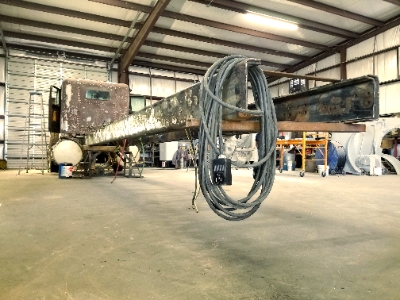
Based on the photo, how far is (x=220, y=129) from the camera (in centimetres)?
165

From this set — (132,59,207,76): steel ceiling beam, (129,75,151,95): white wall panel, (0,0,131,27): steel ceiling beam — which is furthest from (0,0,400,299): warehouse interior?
(132,59,207,76): steel ceiling beam

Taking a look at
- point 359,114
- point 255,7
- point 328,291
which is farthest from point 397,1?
point 328,291

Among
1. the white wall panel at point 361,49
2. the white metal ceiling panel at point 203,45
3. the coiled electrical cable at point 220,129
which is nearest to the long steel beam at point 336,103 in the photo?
the coiled electrical cable at point 220,129

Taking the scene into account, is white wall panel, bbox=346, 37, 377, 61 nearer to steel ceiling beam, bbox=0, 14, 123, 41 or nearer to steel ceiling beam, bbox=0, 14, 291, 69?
steel ceiling beam, bbox=0, 14, 291, 69

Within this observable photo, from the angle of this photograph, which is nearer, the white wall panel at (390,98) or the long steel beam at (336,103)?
the long steel beam at (336,103)

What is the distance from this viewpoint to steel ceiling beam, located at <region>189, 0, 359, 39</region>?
29.2 ft

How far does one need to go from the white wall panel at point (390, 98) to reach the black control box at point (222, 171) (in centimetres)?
1136

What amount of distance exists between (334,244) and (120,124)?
250 centimetres

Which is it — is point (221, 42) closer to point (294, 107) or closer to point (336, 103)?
point (294, 107)

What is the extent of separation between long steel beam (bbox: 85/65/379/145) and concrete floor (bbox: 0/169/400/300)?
0.72m

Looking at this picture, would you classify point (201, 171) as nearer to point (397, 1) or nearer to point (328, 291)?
point (328, 291)

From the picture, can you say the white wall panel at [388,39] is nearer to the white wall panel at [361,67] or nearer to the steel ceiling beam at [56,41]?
the white wall panel at [361,67]

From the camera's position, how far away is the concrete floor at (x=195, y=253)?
1.17 meters

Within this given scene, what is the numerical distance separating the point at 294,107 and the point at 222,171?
0.99m
